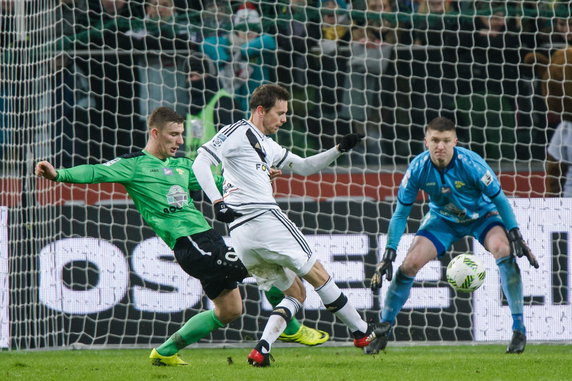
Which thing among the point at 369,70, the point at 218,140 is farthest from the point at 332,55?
the point at 218,140

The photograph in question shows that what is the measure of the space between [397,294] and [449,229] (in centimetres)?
69

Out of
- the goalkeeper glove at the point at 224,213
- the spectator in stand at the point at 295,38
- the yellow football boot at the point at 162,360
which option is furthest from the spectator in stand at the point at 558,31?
the yellow football boot at the point at 162,360

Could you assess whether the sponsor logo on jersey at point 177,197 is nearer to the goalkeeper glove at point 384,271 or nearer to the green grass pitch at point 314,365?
the green grass pitch at point 314,365

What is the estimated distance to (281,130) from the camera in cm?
1054

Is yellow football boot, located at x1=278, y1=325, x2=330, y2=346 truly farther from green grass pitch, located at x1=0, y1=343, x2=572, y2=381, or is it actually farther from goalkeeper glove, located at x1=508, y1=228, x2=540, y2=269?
goalkeeper glove, located at x1=508, y1=228, x2=540, y2=269

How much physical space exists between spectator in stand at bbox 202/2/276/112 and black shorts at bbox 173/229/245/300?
3.43 m

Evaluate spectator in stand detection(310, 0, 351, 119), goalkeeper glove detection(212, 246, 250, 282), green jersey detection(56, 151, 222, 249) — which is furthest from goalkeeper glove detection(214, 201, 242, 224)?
spectator in stand detection(310, 0, 351, 119)

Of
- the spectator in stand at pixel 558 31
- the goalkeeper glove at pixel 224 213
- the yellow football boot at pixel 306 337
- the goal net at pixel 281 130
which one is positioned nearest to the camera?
the goalkeeper glove at pixel 224 213

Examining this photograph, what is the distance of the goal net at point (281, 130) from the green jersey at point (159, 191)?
1.91m

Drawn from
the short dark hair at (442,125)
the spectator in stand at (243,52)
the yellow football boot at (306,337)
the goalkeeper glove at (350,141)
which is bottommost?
the yellow football boot at (306,337)

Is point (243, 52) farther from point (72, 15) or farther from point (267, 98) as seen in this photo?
point (267, 98)

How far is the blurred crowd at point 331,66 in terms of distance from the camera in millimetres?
10336

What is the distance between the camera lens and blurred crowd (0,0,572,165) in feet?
33.9

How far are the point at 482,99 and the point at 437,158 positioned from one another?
2930 mm
